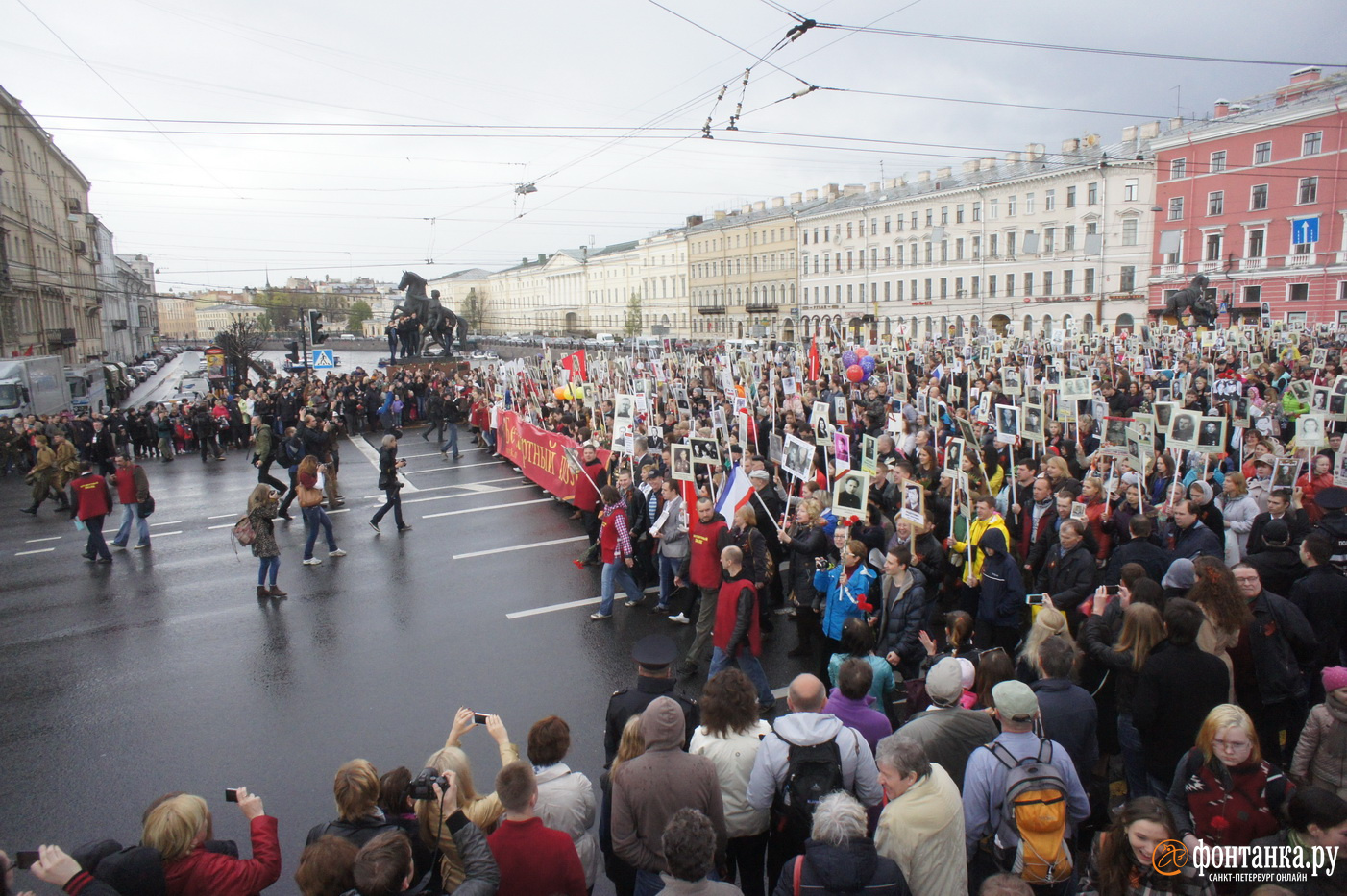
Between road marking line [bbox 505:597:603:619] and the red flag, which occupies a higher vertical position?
the red flag

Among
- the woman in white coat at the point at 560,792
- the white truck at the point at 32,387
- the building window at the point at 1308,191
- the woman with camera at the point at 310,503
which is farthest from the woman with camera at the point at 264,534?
the building window at the point at 1308,191

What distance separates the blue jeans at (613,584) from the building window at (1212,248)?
57172 mm

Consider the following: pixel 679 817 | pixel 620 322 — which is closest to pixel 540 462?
pixel 679 817

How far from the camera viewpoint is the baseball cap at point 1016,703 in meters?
3.39

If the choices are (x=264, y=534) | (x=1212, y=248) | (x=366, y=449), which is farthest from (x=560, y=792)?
(x=1212, y=248)

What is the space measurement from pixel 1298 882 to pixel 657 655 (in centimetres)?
288

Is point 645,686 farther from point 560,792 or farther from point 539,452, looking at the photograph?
point 539,452

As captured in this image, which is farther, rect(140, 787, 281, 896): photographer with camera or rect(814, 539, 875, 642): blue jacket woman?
rect(814, 539, 875, 642): blue jacket woman

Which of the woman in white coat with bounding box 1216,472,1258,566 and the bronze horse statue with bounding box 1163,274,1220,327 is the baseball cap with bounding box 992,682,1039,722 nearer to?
the woman in white coat with bounding box 1216,472,1258,566

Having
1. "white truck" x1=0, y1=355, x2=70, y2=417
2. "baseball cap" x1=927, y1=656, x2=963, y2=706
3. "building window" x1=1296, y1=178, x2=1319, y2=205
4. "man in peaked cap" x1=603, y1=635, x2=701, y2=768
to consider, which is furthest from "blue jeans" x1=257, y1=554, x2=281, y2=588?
"building window" x1=1296, y1=178, x2=1319, y2=205

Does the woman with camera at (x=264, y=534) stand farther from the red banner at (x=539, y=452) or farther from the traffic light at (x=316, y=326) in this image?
the traffic light at (x=316, y=326)

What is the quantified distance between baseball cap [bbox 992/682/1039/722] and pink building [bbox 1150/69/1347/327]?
44.0 m

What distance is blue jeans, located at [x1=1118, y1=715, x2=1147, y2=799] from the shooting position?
4.47 meters

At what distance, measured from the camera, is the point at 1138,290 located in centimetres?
5512
